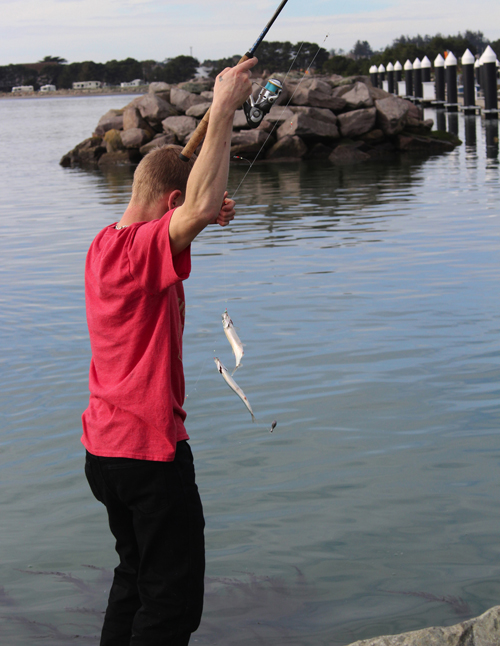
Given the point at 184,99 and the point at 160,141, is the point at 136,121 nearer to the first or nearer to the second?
the point at 184,99

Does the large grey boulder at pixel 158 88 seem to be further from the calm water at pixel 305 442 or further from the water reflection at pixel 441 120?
the calm water at pixel 305 442

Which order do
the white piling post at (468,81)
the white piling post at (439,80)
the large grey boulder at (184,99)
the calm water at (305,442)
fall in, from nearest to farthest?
the calm water at (305,442) → the large grey boulder at (184,99) → the white piling post at (468,81) → the white piling post at (439,80)

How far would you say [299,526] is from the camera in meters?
4.39

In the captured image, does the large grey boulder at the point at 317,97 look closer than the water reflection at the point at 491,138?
No

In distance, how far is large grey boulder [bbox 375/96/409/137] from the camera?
2947 centimetres

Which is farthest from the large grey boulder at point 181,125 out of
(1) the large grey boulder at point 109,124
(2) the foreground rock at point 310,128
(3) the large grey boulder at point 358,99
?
(3) the large grey boulder at point 358,99

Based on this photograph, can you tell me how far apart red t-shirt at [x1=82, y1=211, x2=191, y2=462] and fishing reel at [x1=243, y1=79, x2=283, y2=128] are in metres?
0.83

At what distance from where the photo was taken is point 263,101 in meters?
3.11

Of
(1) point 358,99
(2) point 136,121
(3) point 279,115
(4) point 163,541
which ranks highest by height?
(1) point 358,99

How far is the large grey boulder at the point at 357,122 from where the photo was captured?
29.2 m

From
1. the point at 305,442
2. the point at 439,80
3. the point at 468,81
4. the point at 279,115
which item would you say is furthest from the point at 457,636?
the point at 439,80

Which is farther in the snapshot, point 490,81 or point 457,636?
point 490,81

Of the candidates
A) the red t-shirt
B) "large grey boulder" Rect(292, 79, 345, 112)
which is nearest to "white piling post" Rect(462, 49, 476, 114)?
"large grey boulder" Rect(292, 79, 345, 112)

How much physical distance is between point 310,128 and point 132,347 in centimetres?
2701
